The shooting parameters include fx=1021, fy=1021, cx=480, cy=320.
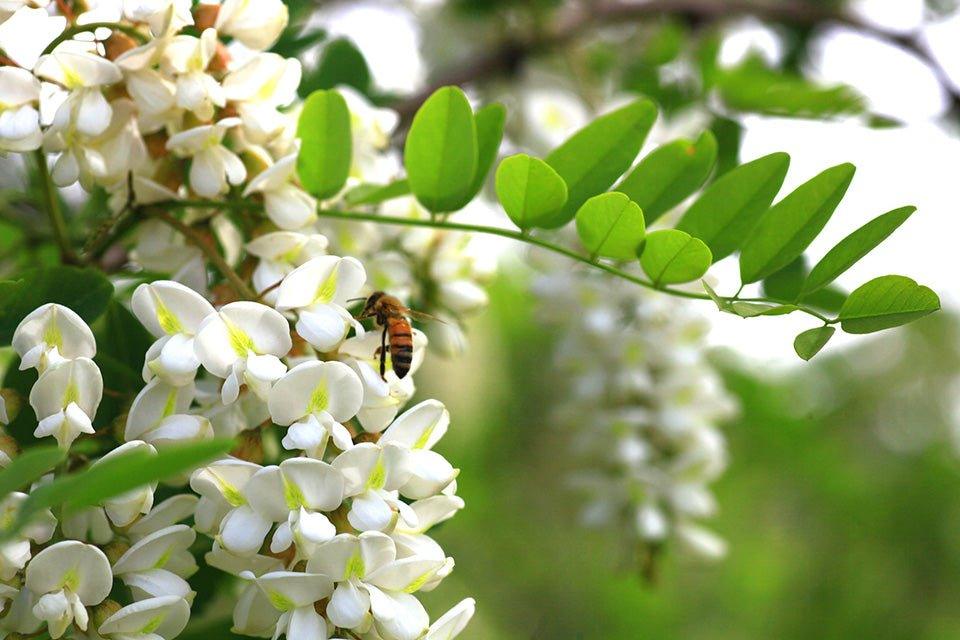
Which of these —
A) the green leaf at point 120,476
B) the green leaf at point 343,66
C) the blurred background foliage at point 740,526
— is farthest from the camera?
the blurred background foliage at point 740,526

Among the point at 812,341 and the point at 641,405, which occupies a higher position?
the point at 812,341

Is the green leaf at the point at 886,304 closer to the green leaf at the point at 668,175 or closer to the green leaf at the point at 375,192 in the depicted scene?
the green leaf at the point at 668,175

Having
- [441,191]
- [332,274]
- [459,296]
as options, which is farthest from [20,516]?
[459,296]

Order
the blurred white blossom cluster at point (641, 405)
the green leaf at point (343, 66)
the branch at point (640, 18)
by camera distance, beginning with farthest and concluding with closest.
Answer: the branch at point (640, 18)
the blurred white blossom cluster at point (641, 405)
the green leaf at point (343, 66)

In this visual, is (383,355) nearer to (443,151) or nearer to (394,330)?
(394,330)

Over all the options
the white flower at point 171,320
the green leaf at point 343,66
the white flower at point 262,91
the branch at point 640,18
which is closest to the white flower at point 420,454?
the white flower at point 171,320

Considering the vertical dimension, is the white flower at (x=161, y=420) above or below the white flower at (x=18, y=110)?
below

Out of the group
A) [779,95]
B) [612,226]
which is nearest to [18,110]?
[612,226]
